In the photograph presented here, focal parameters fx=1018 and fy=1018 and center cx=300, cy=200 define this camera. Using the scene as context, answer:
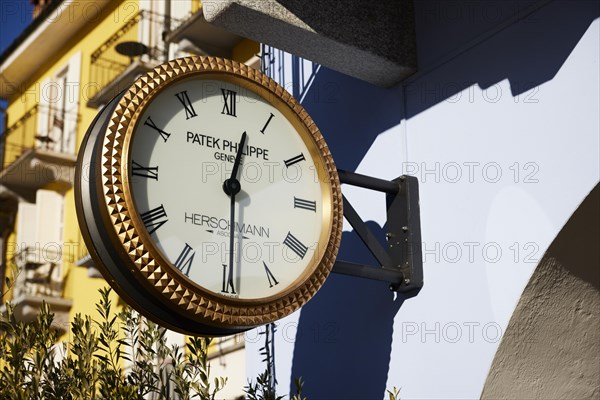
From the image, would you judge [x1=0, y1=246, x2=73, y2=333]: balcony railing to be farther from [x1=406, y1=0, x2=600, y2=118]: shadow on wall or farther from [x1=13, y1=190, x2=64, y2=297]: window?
[x1=406, y1=0, x2=600, y2=118]: shadow on wall

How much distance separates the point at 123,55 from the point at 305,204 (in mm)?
12581

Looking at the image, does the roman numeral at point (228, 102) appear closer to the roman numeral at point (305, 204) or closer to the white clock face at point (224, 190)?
the white clock face at point (224, 190)

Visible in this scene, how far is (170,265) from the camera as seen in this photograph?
13.1ft

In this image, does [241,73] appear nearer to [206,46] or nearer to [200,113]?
[200,113]

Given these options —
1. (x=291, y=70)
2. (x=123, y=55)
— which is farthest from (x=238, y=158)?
(x=123, y=55)

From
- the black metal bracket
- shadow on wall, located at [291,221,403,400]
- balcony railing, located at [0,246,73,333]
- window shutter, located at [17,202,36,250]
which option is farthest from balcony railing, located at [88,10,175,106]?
the black metal bracket

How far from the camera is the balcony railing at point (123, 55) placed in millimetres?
16375

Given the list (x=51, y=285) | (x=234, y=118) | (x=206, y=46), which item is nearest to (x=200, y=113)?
(x=234, y=118)

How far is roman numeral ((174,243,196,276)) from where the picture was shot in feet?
13.4

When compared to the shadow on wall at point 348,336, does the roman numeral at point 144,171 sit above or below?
above

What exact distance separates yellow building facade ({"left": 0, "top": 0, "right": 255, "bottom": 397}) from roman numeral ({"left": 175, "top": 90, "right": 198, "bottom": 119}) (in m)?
10.5

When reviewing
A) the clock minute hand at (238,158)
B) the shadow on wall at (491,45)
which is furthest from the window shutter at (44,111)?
the clock minute hand at (238,158)

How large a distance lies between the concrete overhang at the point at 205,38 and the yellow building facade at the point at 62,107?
0.02m

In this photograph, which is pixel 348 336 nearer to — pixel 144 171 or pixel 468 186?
pixel 468 186
